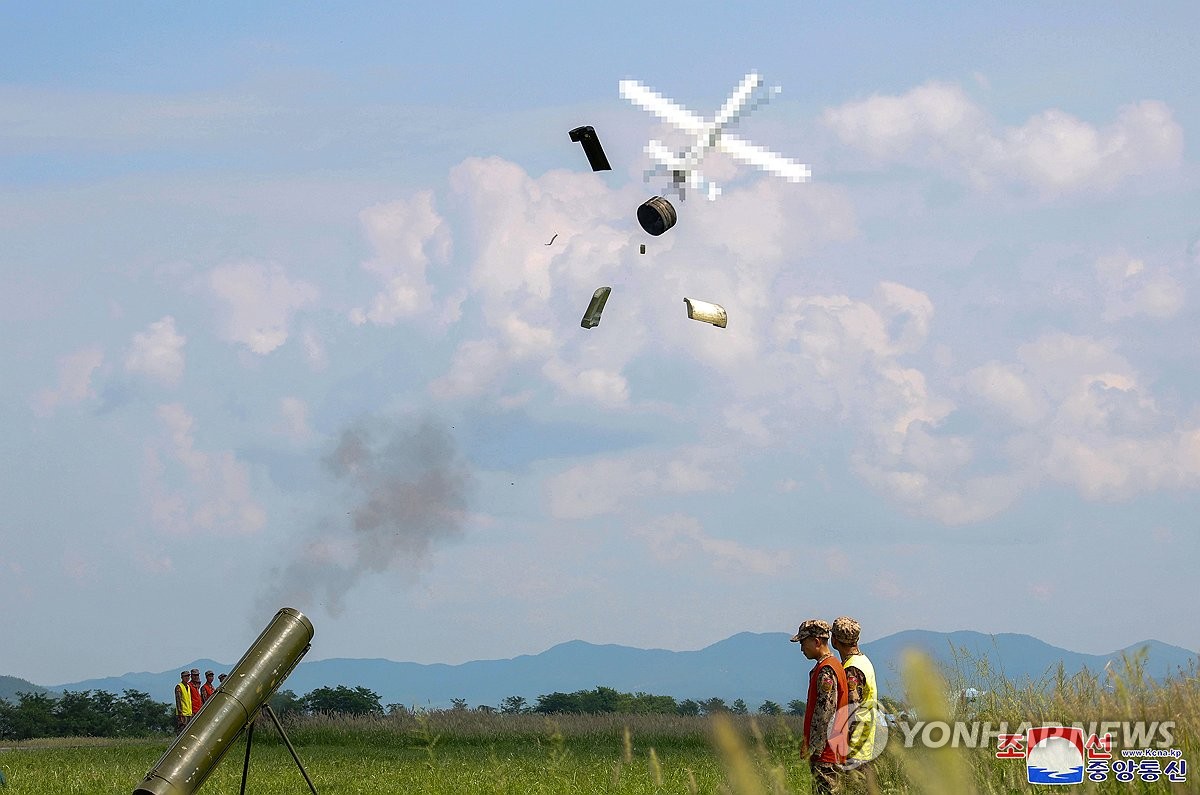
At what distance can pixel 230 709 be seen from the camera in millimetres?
15453

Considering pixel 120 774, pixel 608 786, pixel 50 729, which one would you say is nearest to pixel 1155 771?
pixel 608 786

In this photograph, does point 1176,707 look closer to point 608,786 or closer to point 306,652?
point 608,786

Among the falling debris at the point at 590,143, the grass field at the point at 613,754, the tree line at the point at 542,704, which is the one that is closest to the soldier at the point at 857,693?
the grass field at the point at 613,754

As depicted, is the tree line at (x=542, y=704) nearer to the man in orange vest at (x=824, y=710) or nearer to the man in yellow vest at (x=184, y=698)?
the man in yellow vest at (x=184, y=698)

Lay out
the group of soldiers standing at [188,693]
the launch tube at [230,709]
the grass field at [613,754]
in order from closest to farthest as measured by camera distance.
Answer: the grass field at [613,754] → the launch tube at [230,709] → the group of soldiers standing at [188,693]

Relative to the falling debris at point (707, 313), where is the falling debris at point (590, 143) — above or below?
above

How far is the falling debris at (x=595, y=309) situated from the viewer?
24375mm

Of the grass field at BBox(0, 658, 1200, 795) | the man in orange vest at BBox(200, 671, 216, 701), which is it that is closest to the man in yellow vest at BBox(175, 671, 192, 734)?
the man in orange vest at BBox(200, 671, 216, 701)

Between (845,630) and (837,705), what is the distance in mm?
593

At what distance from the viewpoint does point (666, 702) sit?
161 feet

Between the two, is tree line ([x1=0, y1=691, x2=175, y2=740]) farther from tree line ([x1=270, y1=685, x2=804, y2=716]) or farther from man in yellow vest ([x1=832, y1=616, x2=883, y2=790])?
man in yellow vest ([x1=832, y1=616, x2=883, y2=790])

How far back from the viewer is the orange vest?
1088 cm

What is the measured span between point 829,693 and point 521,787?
7867mm

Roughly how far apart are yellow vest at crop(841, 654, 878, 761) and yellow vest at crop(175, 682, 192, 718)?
24372 millimetres
